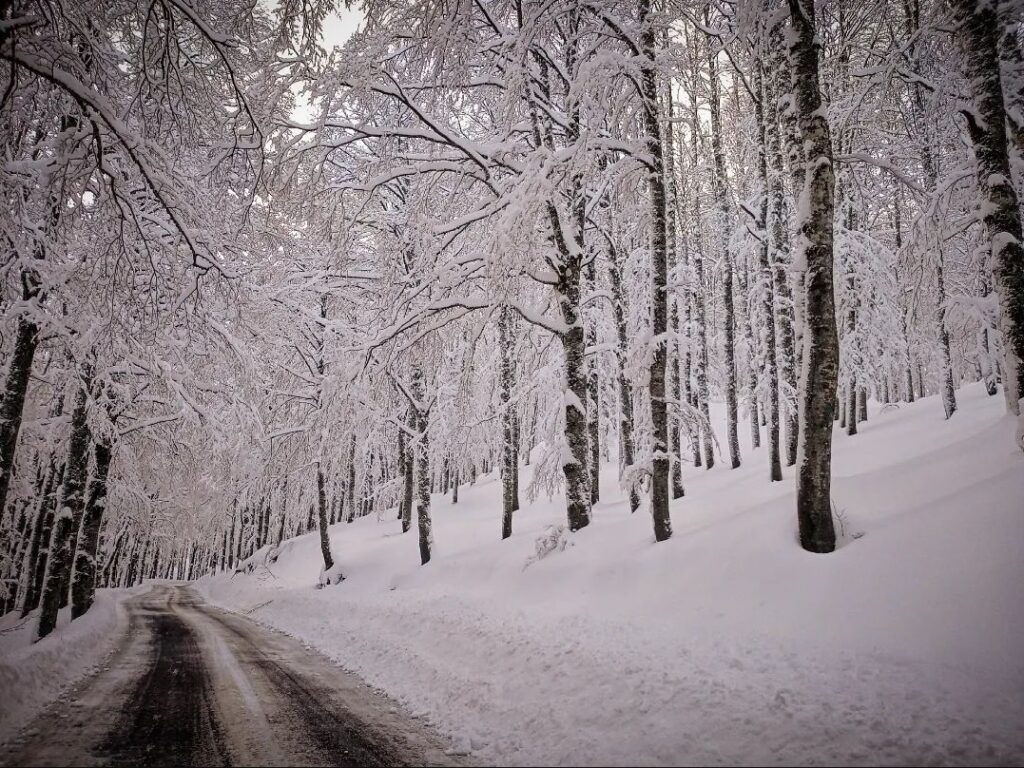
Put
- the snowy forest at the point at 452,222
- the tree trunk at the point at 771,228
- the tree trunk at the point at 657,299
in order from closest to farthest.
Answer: the snowy forest at the point at 452,222
the tree trunk at the point at 657,299
the tree trunk at the point at 771,228

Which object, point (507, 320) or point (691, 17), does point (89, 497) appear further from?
point (691, 17)

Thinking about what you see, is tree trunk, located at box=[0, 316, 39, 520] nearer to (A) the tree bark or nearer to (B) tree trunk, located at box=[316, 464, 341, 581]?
(B) tree trunk, located at box=[316, 464, 341, 581]

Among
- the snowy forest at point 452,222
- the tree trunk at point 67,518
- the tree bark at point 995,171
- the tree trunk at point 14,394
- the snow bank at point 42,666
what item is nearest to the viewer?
the snow bank at point 42,666

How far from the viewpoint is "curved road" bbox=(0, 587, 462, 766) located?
3817 mm

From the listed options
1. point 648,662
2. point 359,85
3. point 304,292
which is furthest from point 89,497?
point 648,662

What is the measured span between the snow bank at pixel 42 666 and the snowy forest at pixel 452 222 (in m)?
1.82

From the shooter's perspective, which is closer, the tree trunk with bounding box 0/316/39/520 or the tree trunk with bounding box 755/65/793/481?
the tree trunk with bounding box 0/316/39/520

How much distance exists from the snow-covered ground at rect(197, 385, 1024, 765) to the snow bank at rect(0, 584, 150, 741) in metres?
3.44

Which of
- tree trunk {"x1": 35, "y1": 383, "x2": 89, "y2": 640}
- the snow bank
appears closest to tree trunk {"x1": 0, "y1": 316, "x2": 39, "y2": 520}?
the snow bank

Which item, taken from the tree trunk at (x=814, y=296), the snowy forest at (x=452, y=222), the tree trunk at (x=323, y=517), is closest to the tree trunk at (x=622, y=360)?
the snowy forest at (x=452, y=222)

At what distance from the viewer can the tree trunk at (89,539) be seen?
12961 millimetres

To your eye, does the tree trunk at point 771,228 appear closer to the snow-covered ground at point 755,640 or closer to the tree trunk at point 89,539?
the snow-covered ground at point 755,640

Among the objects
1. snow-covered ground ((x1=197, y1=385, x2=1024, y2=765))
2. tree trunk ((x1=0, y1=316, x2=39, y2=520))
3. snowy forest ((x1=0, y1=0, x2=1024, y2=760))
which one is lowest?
snow-covered ground ((x1=197, y1=385, x2=1024, y2=765))

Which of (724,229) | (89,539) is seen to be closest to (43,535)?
(89,539)
